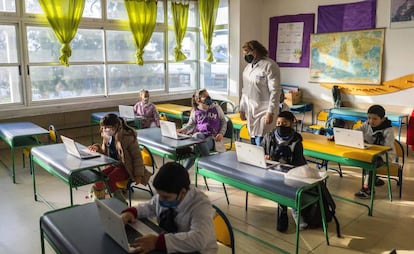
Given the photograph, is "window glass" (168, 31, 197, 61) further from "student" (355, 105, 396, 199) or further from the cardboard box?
"student" (355, 105, 396, 199)

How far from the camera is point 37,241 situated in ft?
9.52

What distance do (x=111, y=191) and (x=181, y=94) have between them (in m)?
4.82

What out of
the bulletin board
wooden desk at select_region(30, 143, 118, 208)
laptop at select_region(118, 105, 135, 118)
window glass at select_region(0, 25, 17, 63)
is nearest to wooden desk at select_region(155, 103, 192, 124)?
laptop at select_region(118, 105, 135, 118)

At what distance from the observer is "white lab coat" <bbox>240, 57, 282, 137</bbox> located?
11.6 feet

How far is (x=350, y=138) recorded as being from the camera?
336 centimetres

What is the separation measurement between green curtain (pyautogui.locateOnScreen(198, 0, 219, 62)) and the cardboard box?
201 centimetres

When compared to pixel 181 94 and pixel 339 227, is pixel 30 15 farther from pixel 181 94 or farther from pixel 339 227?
pixel 339 227

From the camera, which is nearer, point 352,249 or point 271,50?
point 352,249

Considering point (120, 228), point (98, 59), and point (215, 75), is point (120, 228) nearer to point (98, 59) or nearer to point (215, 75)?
point (98, 59)

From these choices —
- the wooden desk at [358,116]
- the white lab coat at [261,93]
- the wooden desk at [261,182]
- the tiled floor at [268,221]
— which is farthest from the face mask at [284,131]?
the wooden desk at [358,116]

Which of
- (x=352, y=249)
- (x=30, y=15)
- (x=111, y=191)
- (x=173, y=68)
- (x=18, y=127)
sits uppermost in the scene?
(x=30, y=15)

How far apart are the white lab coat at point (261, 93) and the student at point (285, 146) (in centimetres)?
54

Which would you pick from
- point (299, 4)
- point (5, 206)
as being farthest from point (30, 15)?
point (299, 4)

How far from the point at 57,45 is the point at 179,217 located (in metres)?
5.46
